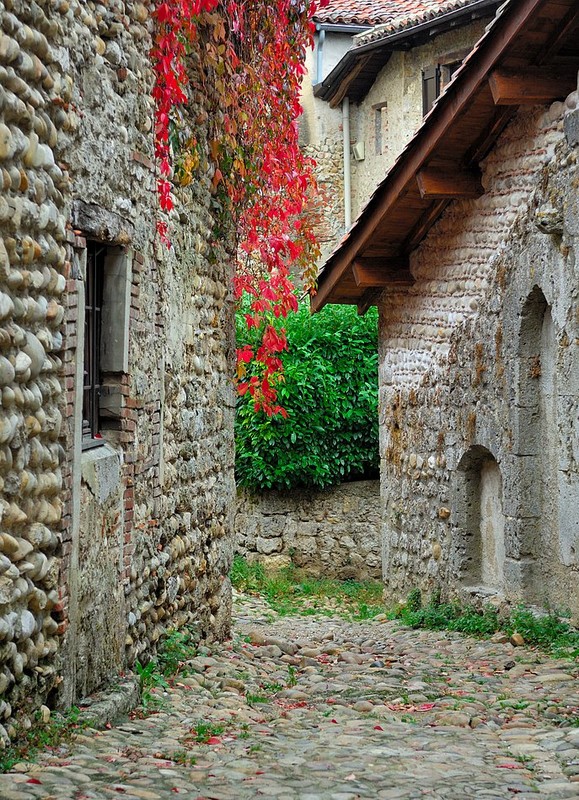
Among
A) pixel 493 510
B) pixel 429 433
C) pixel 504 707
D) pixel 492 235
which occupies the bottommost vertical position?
pixel 504 707

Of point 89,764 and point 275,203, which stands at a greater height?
point 275,203

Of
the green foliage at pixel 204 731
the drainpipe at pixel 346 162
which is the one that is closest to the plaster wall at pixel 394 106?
the drainpipe at pixel 346 162

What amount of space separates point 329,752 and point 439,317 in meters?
6.18

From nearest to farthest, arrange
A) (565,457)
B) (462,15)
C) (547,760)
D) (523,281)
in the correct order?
(547,760) < (565,457) < (523,281) < (462,15)

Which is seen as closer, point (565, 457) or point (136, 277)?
point (136, 277)

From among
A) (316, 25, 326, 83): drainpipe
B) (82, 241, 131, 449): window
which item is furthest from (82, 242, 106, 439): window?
(316, 25, 326, 83): drainpipe

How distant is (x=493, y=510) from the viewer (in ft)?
31.4

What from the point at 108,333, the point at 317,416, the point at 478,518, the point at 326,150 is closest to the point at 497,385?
the point at 478,518

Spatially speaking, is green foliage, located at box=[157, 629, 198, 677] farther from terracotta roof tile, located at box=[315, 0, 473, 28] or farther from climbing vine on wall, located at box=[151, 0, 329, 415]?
terracotta roof tile, located at box=[315, 0, 473, 28]

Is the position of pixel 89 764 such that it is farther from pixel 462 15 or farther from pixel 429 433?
pixel 462 15

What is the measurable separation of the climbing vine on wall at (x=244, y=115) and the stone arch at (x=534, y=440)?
2.18 meters

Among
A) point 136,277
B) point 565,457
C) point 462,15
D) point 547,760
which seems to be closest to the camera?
point 547,760

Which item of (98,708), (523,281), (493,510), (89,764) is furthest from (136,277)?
(493,510)

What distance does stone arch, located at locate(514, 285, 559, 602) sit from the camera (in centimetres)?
857
